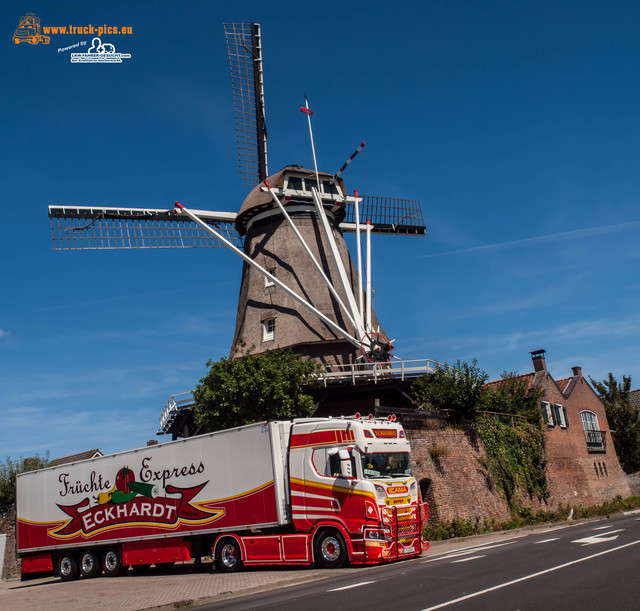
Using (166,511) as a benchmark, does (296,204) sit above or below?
above

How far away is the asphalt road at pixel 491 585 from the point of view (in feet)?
23.6

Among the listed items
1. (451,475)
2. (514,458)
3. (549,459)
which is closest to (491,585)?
(451,475)

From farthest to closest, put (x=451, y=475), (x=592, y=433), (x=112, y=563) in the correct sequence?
(x=592, y=433), (x=451, y=475), (x=112, y=563)

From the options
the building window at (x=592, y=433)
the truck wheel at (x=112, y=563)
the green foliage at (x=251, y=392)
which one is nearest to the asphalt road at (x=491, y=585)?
the truck wheel at (x=112, y=563)

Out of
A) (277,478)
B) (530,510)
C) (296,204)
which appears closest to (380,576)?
(277,478)

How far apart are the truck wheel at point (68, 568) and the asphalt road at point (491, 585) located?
31.8 feet

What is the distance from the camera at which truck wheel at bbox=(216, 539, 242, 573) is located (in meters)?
14.6

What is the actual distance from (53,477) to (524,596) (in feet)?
53.4

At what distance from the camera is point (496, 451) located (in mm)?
25156

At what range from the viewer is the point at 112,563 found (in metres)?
17.3

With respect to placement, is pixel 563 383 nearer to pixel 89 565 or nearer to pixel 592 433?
pixel 592 433

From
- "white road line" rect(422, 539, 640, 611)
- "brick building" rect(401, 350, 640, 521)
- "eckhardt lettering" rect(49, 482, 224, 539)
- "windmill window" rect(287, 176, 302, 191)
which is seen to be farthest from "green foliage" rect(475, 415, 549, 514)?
"windmill window" rect(287, 176, 302, 191)

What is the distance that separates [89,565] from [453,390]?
46.7ft

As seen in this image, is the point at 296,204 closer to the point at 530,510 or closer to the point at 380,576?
the point at 530,510
